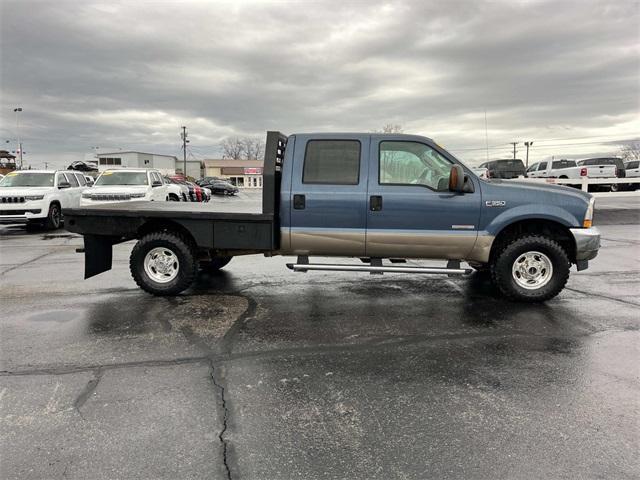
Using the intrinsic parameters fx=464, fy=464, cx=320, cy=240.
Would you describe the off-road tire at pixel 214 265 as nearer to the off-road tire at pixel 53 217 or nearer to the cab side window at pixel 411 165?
the cab side window at pixel 411 165

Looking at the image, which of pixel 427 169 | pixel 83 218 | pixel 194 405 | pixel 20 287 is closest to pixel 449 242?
pixel 427 169

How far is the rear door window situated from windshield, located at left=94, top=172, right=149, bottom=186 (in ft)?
35.8

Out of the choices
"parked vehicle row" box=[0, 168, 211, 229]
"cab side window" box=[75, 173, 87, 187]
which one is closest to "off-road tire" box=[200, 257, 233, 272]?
"parked vehicle row" box=[0, 168, 211, 229]

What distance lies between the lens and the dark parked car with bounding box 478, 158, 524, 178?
87.0ft

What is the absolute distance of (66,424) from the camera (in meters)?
2.96

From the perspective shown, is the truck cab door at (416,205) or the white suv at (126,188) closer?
the truck cab door at (416,205)

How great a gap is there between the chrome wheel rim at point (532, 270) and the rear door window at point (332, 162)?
2364 mm

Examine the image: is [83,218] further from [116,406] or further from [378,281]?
[378,281]

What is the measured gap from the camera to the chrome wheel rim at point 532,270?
18.9ft

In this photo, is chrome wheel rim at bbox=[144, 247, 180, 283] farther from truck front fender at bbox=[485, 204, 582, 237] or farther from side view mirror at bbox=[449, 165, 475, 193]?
truck front fender at bbox=[485, 204, 582, 237]

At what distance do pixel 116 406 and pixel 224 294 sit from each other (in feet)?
10.4

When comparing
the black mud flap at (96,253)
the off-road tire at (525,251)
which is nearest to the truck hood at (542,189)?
the off-road tire at (525,251)

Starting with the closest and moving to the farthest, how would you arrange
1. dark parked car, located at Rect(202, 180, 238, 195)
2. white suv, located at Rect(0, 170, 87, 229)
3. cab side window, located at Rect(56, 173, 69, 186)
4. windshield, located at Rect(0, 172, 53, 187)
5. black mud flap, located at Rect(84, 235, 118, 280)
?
black mud flap, located at Rect(84, 235, 118, 280) < white suv, located at Rect(0, 170, 87, 229) < windshield, located at Rect(0, 172, 53, 187) < cab side window, located at Rect(56, 173, 69, 186) < dark parked car, located at Rect(202, 180, 238, 195)

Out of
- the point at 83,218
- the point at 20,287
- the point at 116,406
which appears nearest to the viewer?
the point at 116,406
